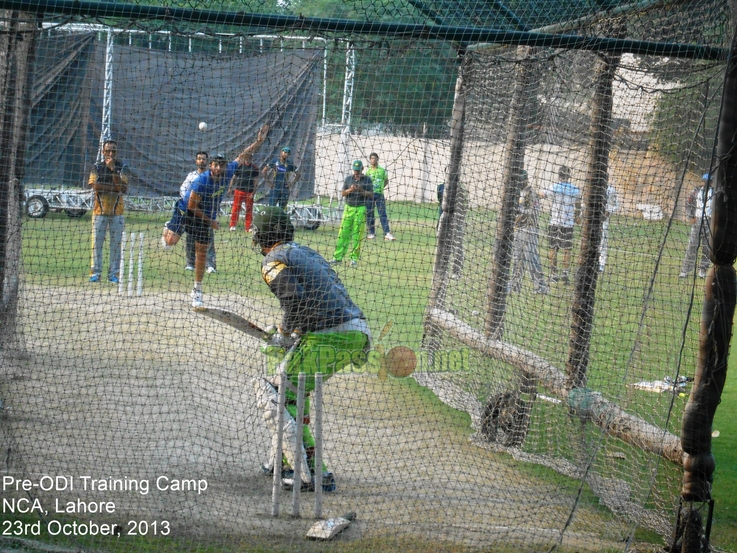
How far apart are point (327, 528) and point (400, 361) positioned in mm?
1652

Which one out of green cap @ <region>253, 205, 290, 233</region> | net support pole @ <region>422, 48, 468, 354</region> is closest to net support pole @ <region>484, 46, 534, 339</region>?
net support pole @ <region>422, 48, 468, 354</region>

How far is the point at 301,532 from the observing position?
183 inches

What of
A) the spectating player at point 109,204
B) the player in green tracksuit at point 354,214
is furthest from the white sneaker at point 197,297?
the player in green tracksuit at point 354,214

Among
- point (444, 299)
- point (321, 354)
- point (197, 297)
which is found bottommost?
point (197, 297)

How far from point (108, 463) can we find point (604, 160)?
4.19 metres

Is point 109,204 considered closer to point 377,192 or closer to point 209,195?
point 209,195

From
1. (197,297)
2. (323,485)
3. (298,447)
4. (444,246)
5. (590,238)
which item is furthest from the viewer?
(197,297)

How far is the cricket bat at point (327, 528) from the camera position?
454 centimetres

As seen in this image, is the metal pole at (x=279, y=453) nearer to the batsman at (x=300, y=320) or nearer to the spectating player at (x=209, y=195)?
the batsman at (x=300, y=320)

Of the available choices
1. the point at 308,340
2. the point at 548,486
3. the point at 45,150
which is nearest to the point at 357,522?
the point at 308,340

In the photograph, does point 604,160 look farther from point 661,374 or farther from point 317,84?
point 317,84

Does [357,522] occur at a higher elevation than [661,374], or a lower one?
lower

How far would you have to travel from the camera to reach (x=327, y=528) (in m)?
4.57

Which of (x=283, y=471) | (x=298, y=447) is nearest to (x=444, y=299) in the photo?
(x=283, y=471)
